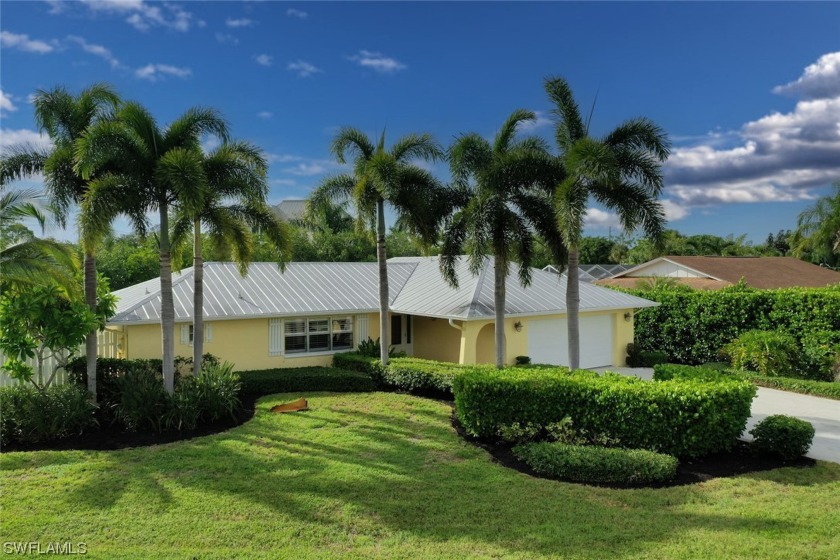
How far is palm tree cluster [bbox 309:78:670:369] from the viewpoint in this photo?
12.9 metres

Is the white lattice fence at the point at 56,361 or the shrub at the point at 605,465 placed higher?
the white lattice fence at the point at 56,361

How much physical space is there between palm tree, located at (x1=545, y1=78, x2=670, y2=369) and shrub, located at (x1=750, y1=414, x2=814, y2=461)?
432cm

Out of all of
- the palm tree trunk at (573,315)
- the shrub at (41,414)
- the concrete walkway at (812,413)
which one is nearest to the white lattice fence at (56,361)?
the shrub at (41,414)

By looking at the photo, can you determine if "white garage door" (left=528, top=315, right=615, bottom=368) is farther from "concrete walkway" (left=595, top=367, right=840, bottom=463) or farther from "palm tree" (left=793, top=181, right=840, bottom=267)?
"palm tree" (left=793, top=181, right=840, bottom=267)

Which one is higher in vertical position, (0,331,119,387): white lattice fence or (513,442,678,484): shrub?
(0,331,119,387): white lattice fence

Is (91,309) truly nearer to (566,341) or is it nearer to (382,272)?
(382,272)

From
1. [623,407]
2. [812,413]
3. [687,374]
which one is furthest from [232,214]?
[812,413]

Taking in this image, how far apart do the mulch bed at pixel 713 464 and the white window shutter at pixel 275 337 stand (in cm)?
910

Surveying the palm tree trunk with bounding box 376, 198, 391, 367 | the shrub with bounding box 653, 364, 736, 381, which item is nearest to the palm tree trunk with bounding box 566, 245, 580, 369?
the shrub with bounding box 653, 364, 736, 381

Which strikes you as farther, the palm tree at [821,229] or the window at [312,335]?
the palm tree at [821,229]

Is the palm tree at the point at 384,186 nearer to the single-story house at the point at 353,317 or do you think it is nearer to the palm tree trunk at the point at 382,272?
the palm tree trunk at the point at 382,272

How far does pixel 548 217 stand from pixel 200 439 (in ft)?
32.6

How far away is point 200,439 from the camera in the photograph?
1118 centimetres

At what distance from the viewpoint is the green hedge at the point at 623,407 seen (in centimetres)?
951
